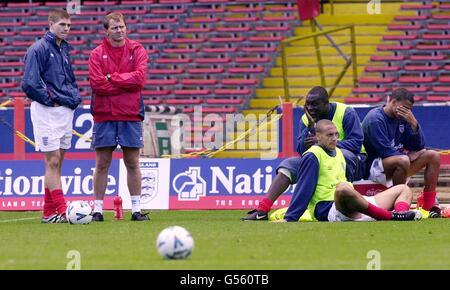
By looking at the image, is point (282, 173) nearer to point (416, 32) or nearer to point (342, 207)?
point (342, 207)

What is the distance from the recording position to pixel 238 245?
9.79 m

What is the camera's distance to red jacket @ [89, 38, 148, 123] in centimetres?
1307

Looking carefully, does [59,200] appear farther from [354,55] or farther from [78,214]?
[354,55]

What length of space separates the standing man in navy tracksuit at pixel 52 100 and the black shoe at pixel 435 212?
419cm

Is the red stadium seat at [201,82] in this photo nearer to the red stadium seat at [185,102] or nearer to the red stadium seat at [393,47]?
the red stadium seat at [185,102]

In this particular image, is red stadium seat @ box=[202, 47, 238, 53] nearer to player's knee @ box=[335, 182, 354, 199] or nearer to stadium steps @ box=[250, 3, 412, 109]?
stadium steps @ box=[250, 3, 412, 109]

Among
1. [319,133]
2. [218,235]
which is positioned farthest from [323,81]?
[218,235]

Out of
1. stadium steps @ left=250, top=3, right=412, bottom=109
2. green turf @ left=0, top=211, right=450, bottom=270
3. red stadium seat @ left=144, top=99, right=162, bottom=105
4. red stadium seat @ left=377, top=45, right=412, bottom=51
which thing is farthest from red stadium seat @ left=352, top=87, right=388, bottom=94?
green turf @ left=0, top=211, right=450, bottom=270

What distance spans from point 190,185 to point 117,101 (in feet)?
11.9

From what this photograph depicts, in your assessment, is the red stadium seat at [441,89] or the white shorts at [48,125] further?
the red stadium seat at [441,89]

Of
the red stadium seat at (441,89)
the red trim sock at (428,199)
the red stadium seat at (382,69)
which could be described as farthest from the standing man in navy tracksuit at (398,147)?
the red stadium seat at (382,69)

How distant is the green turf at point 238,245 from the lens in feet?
27.7

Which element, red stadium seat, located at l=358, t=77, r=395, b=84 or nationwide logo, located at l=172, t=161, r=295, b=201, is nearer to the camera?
nationwide logo, located at l=172, t=161, r=295, b=201

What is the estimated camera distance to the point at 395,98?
45.1ft
